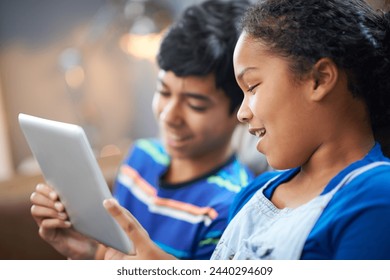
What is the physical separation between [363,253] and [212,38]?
42 cm

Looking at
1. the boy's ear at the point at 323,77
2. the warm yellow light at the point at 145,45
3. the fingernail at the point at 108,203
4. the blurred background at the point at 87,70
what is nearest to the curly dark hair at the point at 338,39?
the boy's ear at the point at 323,77

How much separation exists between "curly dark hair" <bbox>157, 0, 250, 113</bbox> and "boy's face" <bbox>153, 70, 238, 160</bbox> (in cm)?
1

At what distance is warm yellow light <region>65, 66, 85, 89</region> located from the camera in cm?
174

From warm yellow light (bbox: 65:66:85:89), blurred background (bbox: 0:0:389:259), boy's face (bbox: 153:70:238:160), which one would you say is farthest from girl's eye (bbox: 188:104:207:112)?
warm yellow light (bbox: 65:66:85:89)

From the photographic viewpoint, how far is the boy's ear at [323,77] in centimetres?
54

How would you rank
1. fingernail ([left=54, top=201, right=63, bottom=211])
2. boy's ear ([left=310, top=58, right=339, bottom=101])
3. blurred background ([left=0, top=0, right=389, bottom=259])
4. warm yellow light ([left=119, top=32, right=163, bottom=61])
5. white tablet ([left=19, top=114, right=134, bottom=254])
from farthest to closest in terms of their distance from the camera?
warm yellow light ([left=119, top=32, right=163, bottom=61]) < blurred background ([left=0, top=0, right=389, bottom=259]) < fingernail ([left=54, top=201, right=63, bottom=211]) < white tablet ([left=19, top=114, right=134, bottom=254]) < boy's ear ([left=310, top=58, right=339, bottom=101])

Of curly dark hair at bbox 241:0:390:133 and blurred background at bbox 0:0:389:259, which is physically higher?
curly dark hair at bbox 241:0:390:133

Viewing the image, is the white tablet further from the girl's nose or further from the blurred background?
the blurred background

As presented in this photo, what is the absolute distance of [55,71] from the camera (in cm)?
176

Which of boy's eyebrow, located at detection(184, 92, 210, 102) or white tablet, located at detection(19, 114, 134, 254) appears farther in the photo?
boy's eyebrow, located at detection(184, 92, 210, 102)

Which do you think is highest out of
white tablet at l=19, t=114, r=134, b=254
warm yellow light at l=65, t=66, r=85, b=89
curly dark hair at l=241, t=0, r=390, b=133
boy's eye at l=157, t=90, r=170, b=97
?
curly dark hair at l=241, t=0, r=390, b=133

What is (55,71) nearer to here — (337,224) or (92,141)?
(92,141)

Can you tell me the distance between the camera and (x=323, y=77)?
1.79 ft
